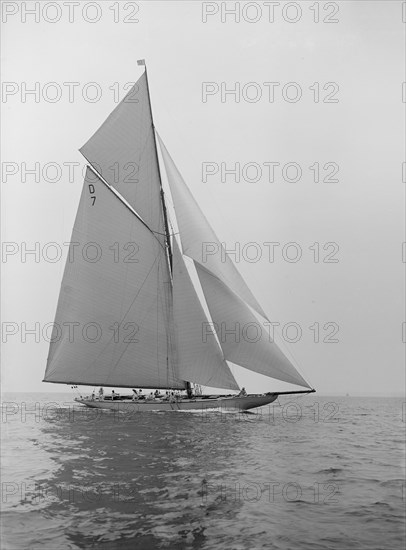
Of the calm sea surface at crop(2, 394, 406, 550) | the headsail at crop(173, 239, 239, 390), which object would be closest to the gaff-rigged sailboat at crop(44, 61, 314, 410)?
the headsail at crop(173, 239, 239, 390)

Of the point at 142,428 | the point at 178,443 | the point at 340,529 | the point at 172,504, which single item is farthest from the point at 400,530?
the point at 142,428

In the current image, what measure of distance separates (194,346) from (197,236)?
5.91m

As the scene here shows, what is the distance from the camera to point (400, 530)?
9.84m

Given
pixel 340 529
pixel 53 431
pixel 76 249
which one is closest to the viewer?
pixel 340 529

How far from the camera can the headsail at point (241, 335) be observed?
29250 millimetres

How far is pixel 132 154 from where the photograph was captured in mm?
36875

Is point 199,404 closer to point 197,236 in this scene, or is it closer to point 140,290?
point 140,290

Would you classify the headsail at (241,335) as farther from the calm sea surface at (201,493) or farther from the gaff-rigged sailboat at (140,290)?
the calm sea surface at (201,493)

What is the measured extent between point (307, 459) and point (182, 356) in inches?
635

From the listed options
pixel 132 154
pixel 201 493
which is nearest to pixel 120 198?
pixel 132 154

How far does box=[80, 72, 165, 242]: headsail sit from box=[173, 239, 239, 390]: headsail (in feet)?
14.6

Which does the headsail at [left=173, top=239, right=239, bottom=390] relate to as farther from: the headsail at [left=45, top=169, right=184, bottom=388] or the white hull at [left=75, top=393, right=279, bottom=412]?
the white hull at [left=75, top=393, right=279, bottom=412]

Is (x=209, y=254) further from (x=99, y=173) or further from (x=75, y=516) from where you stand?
(x=75, y=516)

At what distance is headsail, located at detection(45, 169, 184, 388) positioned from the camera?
33.6m
